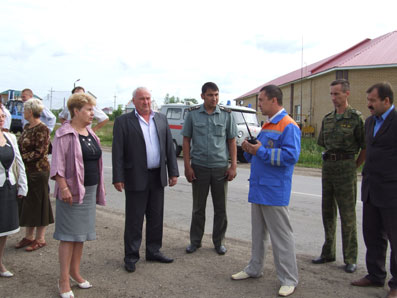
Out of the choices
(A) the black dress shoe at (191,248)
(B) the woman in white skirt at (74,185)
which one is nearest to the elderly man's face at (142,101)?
(B) the woman in white skirt at (74,185)

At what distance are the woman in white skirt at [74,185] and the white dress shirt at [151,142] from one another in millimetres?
710

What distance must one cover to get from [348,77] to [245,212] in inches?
838

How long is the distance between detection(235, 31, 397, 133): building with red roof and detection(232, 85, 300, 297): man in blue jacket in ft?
73.9

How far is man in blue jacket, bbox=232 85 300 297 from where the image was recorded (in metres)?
3.81

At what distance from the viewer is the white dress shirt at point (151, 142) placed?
4.50m

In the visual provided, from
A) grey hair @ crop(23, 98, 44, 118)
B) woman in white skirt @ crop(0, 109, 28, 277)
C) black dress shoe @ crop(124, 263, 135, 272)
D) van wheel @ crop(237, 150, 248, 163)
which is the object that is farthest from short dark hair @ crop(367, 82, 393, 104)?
van wheel @ crop(237, 150, 248, 163)

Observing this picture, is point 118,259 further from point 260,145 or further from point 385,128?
point 385,128

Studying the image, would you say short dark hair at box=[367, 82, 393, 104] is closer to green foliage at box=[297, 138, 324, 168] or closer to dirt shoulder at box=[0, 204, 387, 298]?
dirt shoulder at box=[0, 204, 387, 298]

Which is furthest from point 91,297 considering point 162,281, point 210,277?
point 210,277

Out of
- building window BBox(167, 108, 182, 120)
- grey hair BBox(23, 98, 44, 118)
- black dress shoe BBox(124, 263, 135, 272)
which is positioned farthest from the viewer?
building window BBox(167, 108, 182, 120)

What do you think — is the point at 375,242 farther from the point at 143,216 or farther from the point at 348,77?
the point at 348,77

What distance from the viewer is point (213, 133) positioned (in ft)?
16.5

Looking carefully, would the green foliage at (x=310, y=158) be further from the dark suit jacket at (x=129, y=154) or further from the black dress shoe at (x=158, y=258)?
the dark suit jacket at (x=129, y=154)

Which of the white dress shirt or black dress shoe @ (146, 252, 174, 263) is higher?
the white dress shirt
